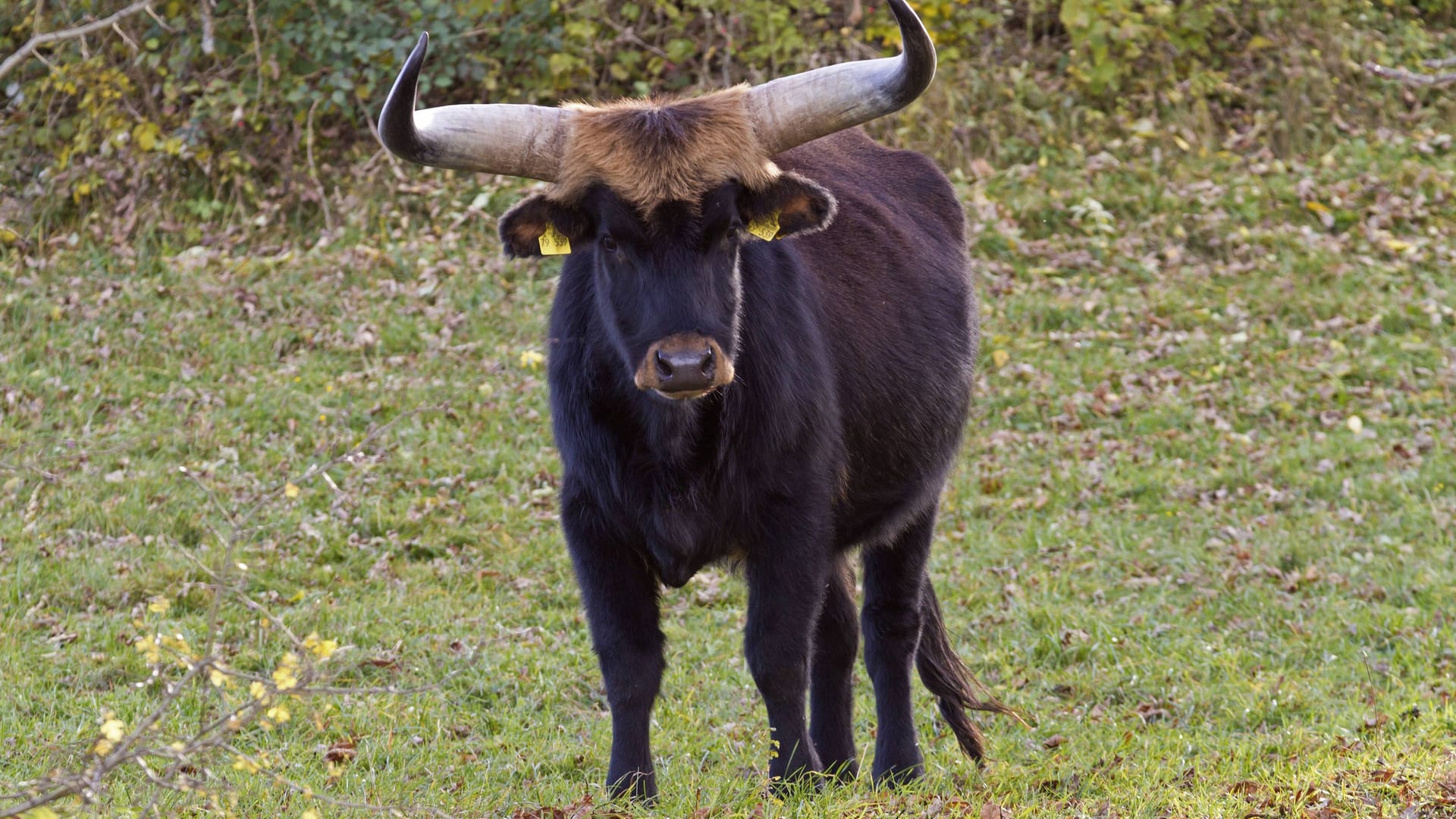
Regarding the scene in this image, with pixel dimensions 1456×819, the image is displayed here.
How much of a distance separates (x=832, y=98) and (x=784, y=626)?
1542mm

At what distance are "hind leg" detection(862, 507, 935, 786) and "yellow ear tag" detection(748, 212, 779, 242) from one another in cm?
137

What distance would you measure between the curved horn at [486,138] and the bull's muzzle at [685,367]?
2.38ft

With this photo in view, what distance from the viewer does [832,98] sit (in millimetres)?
4410

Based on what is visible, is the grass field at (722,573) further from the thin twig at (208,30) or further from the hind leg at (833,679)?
the thin twig at (208,30)

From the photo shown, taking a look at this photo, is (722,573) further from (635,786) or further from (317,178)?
(317,178)

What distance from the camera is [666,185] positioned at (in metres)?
4.20

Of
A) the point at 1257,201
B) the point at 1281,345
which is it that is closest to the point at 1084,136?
the point at 1257,201

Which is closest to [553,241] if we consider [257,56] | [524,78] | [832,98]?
[832,98]

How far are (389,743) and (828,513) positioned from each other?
1712 mm

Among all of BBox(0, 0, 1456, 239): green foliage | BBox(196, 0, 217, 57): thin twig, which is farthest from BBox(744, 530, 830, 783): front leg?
BBox(196, 0, 217, 57): thin twig

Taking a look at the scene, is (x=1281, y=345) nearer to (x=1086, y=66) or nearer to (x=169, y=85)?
(x=1086, y=66)

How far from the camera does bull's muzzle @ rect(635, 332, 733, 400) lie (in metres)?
3.95

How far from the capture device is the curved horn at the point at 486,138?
4.18 meters

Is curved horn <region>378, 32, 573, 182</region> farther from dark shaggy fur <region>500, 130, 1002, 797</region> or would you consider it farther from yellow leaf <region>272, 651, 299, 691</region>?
yellow leaf <region>272, 651, 299, 691</region>
